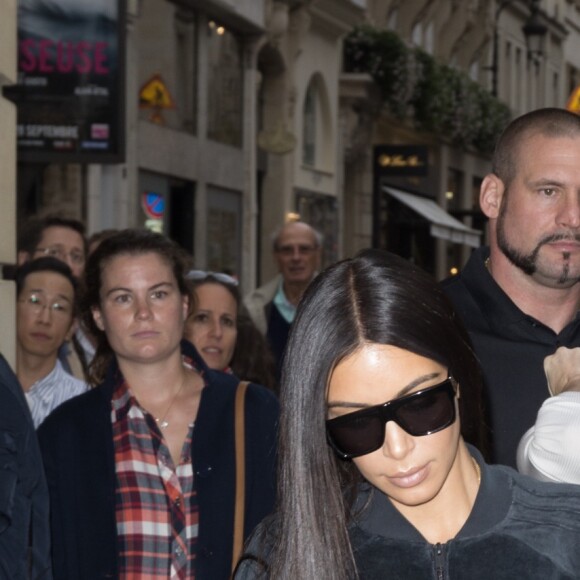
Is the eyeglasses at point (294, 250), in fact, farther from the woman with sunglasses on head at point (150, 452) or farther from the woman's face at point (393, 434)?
the woman's face at point (393, 434)

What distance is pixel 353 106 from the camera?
2764cm

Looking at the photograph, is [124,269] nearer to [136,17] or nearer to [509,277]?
[509,277]

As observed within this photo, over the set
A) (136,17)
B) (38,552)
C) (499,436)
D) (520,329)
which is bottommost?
(38,552)

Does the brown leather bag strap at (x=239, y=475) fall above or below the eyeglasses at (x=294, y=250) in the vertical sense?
below

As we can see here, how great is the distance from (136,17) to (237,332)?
10.7m

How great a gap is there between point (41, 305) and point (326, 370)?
4412mm

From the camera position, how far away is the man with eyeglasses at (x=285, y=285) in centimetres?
952

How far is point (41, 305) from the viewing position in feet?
22.8

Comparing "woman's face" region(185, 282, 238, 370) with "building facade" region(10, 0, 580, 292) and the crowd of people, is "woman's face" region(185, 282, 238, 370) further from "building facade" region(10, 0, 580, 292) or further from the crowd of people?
"building facade" region(10, 0, 580, 292)

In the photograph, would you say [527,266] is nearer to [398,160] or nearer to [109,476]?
[109,476]

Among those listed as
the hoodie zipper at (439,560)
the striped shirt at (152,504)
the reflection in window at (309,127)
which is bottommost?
the striped shirt at (152,504)

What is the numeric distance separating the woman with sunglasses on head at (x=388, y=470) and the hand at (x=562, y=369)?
25.1 inches

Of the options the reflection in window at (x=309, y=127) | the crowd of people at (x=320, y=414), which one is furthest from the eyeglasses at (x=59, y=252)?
the reflection in window at (x=309, y=127)

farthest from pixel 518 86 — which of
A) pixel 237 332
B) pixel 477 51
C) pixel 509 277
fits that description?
pixel 509 277
